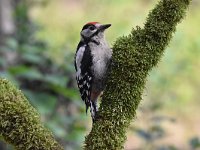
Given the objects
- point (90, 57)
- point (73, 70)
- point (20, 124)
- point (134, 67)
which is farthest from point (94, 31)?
point (73, 70)

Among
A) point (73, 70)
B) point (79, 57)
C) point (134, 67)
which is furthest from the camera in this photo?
point (73, 70)

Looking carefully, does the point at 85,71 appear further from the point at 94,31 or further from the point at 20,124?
the point at 20,124

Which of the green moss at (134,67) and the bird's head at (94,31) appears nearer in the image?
the green moss at (134,67)

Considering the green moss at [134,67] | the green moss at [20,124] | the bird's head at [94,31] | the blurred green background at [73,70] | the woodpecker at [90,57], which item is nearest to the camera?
the green moss at [20,124]

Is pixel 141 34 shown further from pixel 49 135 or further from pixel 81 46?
pixel 81 46

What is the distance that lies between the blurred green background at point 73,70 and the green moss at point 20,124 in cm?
59

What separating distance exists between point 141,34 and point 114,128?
446mm

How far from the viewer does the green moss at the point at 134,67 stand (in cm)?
231

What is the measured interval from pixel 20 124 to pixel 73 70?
10.2 feet

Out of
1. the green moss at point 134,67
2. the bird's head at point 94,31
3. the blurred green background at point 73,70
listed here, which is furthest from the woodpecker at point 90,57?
the green moss at point 134,67

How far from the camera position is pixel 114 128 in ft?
7.52

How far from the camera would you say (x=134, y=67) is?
242 centimetres

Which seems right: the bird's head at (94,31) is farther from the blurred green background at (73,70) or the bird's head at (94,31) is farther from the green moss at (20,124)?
the green moss at (20,124)

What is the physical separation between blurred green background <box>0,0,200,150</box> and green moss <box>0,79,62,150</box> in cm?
59
